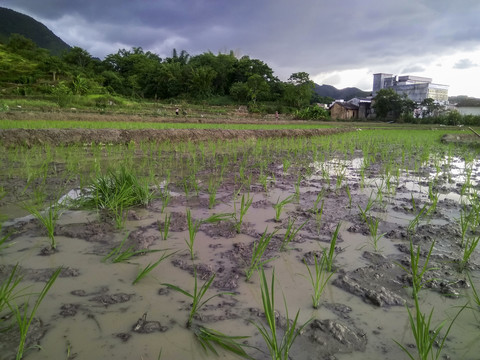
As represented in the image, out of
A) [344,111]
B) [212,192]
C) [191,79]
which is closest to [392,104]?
[344,111]

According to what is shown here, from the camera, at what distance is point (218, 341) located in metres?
0.83

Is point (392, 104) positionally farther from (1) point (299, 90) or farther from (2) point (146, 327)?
(2) point (146, 327)

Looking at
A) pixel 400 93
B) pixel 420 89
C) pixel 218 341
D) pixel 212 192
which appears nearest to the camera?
pixel 218 341

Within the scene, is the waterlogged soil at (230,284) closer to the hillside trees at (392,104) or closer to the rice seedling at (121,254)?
the rice seedling at (121,254)

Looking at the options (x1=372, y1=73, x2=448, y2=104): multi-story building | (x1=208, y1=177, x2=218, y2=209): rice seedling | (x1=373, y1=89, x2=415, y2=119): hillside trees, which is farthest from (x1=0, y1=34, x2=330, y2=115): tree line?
(x1=208, y1=177, x2=218, y2=209): rice seedling

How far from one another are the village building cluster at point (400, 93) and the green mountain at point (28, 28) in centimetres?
7192


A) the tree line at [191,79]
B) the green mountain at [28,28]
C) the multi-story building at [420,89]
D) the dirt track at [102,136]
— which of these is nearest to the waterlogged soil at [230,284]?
the dirt track at [102,136]

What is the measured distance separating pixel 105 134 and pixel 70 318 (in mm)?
5250

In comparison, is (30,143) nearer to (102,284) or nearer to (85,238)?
(85,238)

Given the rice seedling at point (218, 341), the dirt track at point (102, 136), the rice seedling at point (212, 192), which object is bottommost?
the rice seedling at point (218, 341)

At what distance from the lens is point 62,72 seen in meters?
25.7

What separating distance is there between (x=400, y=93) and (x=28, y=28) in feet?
310

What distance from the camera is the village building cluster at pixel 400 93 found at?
1373 inches

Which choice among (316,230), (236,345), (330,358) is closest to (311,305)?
(330,358)
